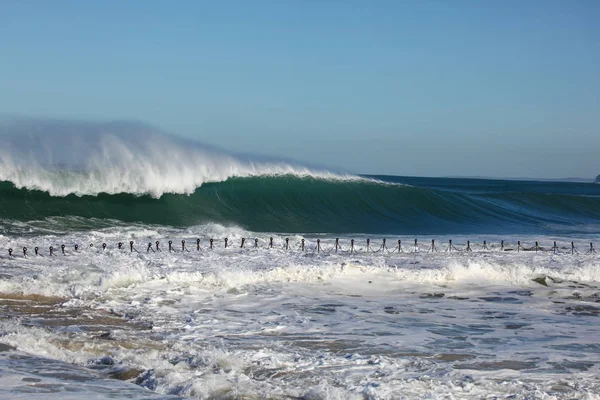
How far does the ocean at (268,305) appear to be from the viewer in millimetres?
6121

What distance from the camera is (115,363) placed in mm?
6566

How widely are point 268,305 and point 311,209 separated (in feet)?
55.2

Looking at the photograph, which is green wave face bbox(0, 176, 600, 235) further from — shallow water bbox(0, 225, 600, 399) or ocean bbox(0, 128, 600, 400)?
shallow water bbox(0, 225, 600, 399)

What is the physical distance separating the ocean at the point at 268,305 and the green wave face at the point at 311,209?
0.16m

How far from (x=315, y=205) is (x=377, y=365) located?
20.8 metres

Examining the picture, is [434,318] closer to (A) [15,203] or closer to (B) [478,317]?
(B) [478,317]

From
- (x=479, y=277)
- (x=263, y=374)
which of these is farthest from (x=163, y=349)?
(x=479, y=277)

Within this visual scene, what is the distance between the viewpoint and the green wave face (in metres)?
22.3

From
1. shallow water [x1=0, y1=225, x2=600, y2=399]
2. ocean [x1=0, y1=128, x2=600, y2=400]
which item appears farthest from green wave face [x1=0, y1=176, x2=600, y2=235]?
shallow water [x1=0, y1=225, x2=600, y2=399]

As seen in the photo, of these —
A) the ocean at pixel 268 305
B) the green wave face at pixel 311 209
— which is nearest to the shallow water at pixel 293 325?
the ocean at pixel 268 305

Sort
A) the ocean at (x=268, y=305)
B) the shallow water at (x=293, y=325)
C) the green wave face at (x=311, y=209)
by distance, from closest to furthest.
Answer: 1. the shallow water at (x=293, y=325)
2. the ocean at (x=268, y=305)
3. the green wave face at (x=311, y=209)

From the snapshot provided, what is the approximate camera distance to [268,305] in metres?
10.0

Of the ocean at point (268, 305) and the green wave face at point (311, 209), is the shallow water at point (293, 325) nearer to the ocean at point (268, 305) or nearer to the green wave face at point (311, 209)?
the ocean at point (268, 305)

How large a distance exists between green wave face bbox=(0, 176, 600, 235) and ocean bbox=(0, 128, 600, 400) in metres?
0.16
